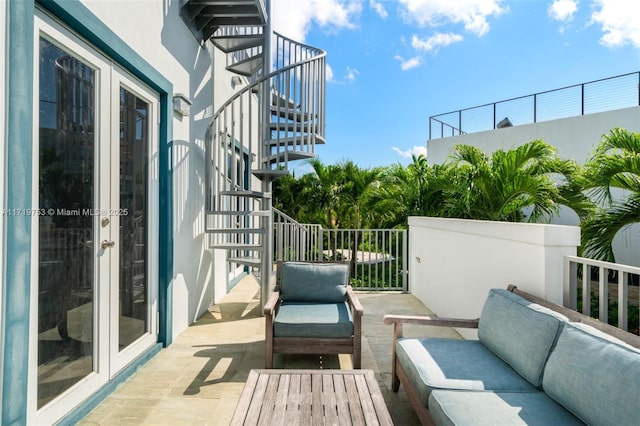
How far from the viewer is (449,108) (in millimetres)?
12438

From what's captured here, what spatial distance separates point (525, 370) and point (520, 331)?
0.69 feet

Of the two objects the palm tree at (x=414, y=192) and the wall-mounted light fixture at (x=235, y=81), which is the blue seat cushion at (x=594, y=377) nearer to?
the palm tree at (x=414, y=192)

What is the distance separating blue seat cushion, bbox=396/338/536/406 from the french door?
2.08 metres

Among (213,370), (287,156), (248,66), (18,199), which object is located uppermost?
(248,66)

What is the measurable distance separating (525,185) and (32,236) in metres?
4.34

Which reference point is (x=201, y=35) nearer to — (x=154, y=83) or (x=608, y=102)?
(x=154, y=83)

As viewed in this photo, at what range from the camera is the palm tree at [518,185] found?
3873 mm

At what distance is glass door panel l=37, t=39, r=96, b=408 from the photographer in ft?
6.39

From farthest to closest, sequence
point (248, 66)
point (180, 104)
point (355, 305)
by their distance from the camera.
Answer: point (248, 66) → point (180, 104) → point (355, 305)

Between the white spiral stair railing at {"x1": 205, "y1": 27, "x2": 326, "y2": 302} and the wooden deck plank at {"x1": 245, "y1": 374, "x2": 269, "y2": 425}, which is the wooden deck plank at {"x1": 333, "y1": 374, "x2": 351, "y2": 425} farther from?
the white spiral stair railing at {"x1": 205, "y1": 27, "x2": 326, "y2": 302}

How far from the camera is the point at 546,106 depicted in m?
9.85

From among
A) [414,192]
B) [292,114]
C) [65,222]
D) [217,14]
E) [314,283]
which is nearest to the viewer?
[65,222]

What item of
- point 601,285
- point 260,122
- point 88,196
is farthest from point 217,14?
point 601,285

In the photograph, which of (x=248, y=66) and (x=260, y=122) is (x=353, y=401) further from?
(x=248, y=66)
